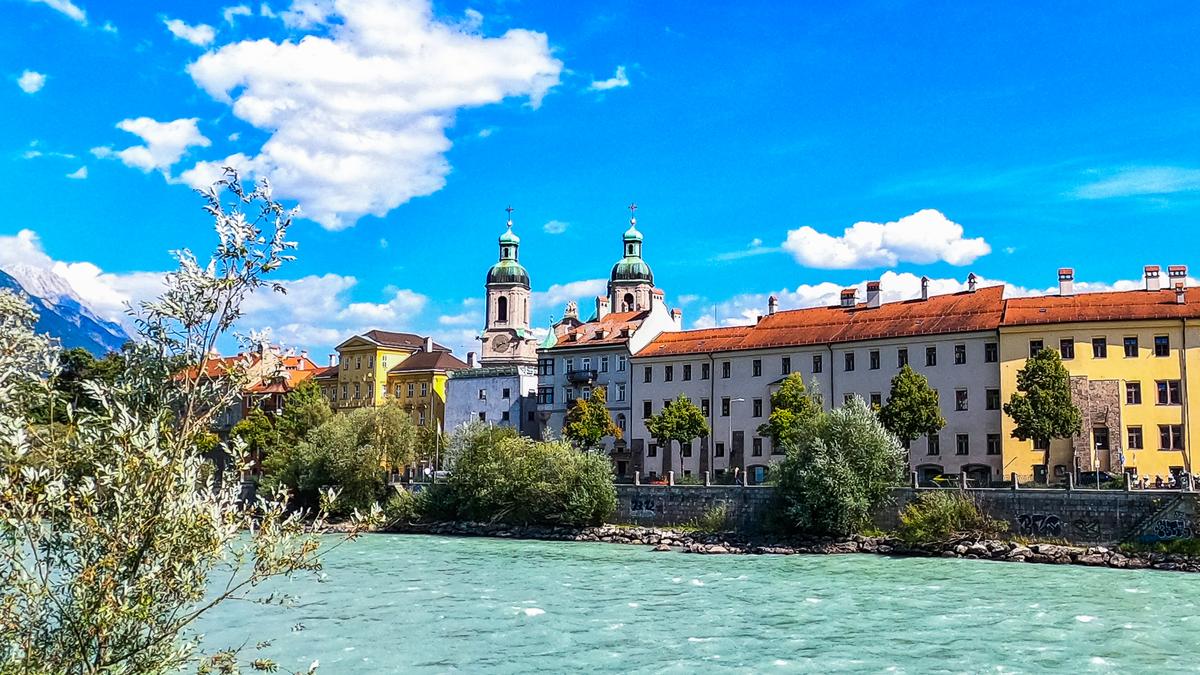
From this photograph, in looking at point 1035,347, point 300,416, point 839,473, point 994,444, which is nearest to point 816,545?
point 839,473

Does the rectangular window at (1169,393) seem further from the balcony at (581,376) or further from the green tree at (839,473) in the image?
the balcony at (581,376)

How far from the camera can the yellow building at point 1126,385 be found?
4950 centimetres

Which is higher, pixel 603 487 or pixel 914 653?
pixel 603 487

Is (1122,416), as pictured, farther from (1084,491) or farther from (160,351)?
(160,351)

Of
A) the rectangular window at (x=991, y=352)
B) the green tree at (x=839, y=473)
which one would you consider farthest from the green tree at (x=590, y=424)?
the rectangular window at (x=991, y=352)

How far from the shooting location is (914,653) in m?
24.3

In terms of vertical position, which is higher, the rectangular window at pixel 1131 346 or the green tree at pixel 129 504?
the rectangular window at pixel 1131 346

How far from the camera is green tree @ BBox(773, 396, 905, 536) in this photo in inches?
1818

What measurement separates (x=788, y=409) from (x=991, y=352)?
415 inches

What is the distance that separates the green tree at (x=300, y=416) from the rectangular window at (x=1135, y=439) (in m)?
51.0

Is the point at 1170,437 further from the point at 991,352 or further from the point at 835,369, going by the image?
the point at 835,369

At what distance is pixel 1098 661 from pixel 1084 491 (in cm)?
2133

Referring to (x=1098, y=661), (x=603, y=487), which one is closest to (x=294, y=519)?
(x=1098, y=661)

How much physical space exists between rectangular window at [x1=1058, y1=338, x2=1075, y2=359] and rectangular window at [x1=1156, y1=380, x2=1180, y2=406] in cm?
411
